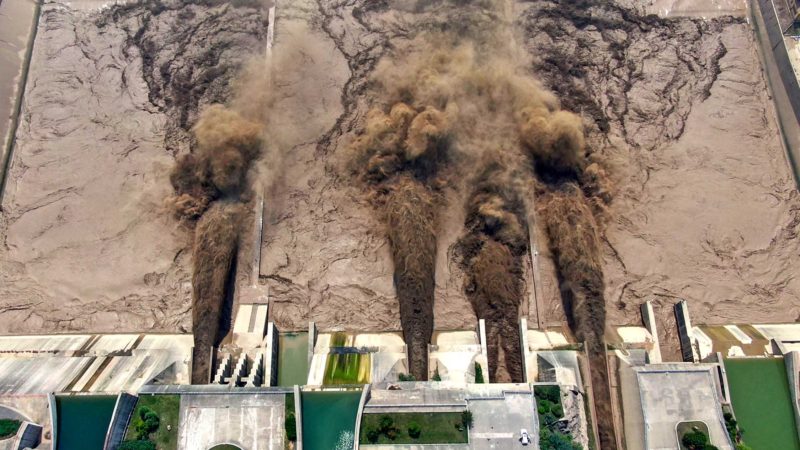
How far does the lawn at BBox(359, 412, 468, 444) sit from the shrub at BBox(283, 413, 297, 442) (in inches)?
132

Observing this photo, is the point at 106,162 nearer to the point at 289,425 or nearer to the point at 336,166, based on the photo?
the point at 336,166

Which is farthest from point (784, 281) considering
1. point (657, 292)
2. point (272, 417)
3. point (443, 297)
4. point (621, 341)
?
point (272, 417)

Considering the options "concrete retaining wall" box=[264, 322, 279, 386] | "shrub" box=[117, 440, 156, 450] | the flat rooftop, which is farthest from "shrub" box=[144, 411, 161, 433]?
the flat rooftop

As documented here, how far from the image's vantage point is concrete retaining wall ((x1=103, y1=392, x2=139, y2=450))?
2639 cm

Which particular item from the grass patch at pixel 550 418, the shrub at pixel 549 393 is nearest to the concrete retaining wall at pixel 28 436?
the grass patch at pixel 550 418

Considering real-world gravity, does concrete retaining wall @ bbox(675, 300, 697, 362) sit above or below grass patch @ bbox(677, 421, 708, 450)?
above

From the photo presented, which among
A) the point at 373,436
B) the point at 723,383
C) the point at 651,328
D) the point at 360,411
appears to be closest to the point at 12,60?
the point at 360,411

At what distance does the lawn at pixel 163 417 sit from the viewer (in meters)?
27.2

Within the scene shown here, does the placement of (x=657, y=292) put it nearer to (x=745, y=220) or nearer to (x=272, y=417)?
(x=745, y=220)

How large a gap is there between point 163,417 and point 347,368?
970 cm

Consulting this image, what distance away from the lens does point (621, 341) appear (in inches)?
1275

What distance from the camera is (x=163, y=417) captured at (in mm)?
27547

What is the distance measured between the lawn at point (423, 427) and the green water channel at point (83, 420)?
13.1 m

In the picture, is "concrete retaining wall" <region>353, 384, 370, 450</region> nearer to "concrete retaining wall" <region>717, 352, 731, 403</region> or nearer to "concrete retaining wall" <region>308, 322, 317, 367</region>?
"concrete retaining wall" <region>308, 322, 317, 367</region>
